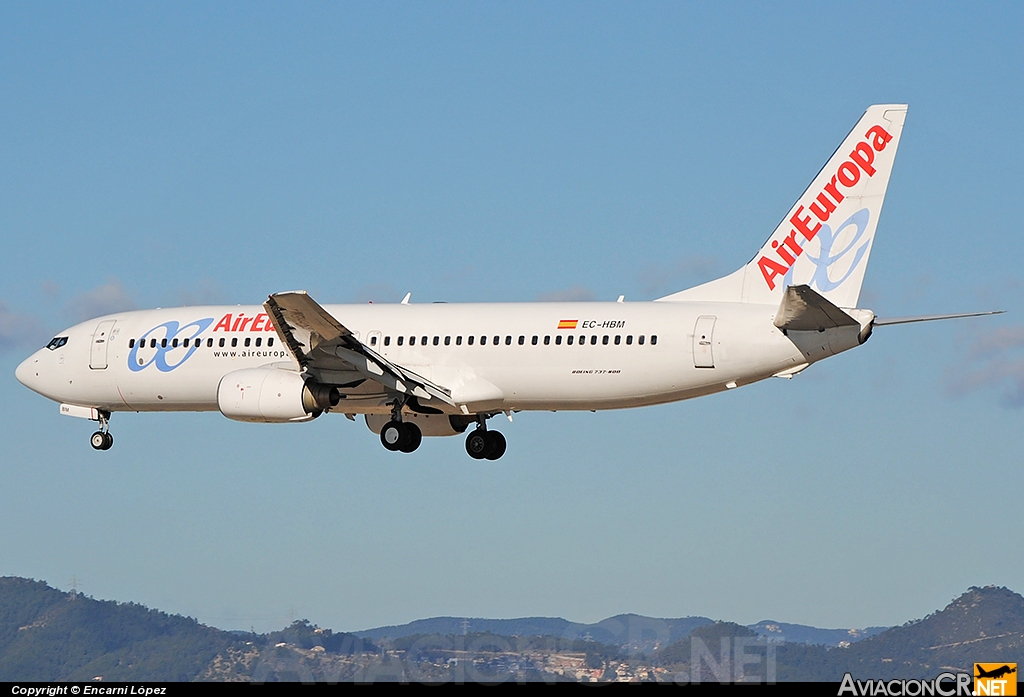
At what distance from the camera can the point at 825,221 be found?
3888 cm

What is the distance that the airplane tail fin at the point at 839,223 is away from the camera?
38344 mm

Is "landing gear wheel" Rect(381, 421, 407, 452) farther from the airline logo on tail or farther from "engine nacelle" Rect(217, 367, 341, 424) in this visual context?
the airline logo on tail

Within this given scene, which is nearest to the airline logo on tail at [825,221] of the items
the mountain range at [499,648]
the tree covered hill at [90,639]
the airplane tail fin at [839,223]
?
the airplane tail fin at [839,223]

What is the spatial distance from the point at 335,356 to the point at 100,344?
869cm

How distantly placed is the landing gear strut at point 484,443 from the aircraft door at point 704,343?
8729 mm

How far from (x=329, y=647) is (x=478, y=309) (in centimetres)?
1772

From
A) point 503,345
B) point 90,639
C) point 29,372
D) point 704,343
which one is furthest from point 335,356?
point 90,639

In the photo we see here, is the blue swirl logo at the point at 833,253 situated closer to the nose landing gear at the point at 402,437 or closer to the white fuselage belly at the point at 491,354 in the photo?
the white fuselage belly at the point at 491,354

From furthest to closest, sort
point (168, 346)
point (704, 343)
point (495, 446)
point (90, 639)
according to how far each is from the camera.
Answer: point (90, 639)
point (495, 446)
point (168, 346)
point (704, 343)

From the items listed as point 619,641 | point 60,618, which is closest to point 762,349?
point 619,641

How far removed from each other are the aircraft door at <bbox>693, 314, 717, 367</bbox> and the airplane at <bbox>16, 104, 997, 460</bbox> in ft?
0.11

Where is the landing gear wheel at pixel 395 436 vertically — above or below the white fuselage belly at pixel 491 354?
below

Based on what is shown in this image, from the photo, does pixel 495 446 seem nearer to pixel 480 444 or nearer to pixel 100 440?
pixel 480 444

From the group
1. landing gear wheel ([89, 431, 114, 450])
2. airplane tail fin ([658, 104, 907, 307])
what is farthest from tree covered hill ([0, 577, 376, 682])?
airplane tail fin ([658, 104, 907, 307])
